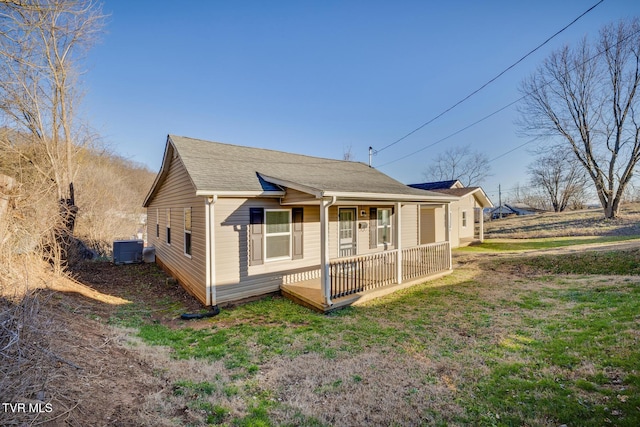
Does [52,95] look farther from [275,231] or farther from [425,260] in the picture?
[425,260]

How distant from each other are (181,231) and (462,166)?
132 feet

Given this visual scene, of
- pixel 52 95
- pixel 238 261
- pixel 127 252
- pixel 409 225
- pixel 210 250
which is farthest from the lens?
pixel 127 252

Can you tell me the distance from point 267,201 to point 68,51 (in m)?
11.5

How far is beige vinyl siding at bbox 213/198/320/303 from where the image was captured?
655 centimetres

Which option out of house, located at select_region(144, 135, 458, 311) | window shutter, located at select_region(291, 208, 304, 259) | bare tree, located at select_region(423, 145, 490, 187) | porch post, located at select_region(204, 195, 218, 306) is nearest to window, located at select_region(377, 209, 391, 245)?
house, located at select_region(144, 135, 458, 311)

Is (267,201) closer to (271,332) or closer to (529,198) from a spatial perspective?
(271,332)

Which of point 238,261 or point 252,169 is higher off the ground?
point 252,169

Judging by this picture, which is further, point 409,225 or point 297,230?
point 409,225

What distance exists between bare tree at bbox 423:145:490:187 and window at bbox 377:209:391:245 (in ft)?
107

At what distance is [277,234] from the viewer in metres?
7.43

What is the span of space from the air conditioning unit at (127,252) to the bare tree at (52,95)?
2773 millimetres

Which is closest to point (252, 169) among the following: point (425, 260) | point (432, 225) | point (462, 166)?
point (425, 260)

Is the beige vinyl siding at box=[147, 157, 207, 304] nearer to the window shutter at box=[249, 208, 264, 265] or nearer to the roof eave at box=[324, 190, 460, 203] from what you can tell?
the window shutter at box=[249, 208, 264, 265]

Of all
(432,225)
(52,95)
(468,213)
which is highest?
(52,95)
